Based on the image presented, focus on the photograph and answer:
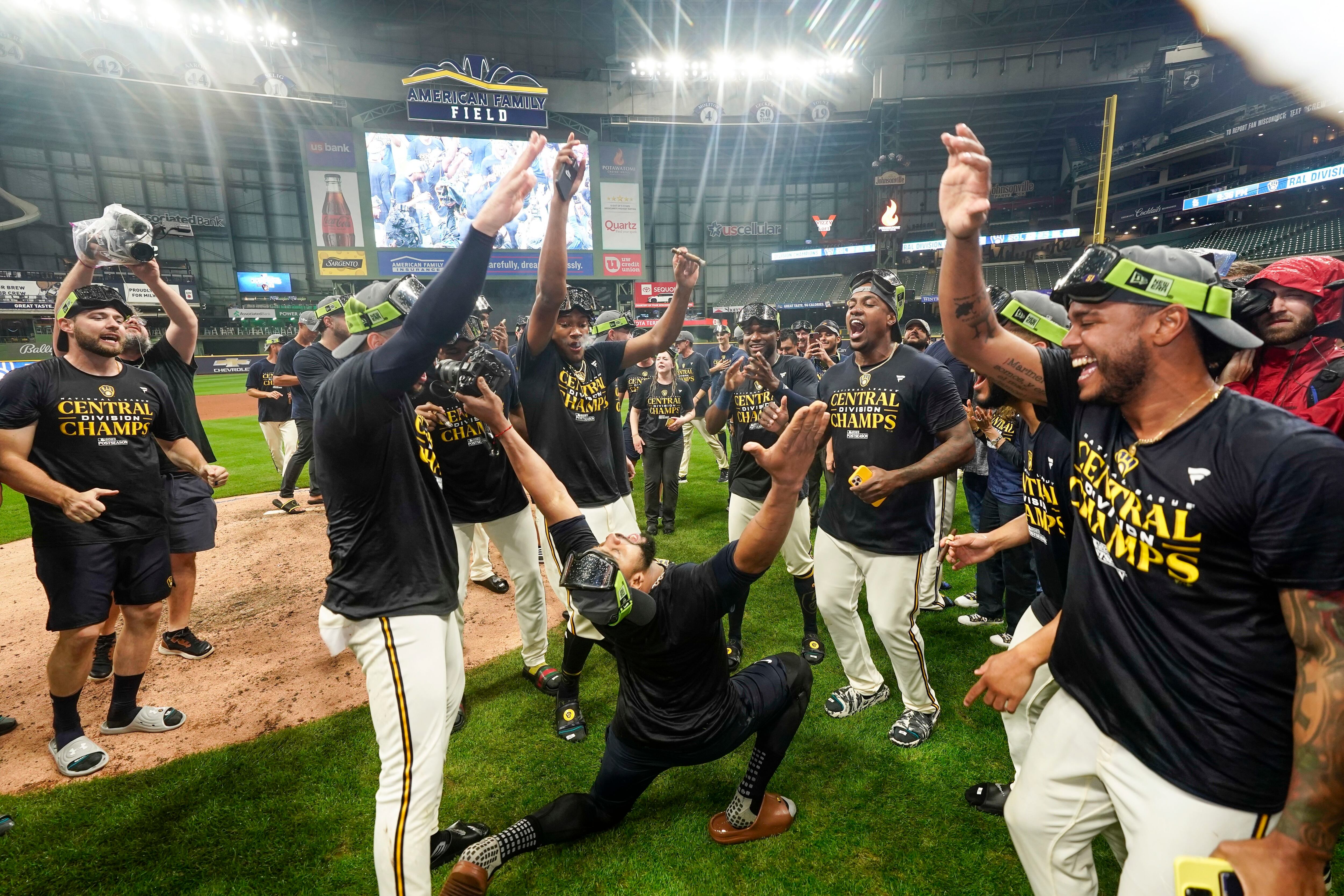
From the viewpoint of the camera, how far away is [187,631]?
5.51m

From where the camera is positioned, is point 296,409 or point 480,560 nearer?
point 480,560

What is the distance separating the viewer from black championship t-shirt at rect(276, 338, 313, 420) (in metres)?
9.05

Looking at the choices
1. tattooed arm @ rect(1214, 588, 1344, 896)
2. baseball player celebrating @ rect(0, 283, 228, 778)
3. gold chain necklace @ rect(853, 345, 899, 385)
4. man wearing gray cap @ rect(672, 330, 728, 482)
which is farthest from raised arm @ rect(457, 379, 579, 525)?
man wearing gray cap @ rect(672, 330, 728, 482)

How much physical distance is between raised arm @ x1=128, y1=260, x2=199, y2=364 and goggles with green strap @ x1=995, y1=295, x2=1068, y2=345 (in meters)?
5.42

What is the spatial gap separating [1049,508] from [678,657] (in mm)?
1867

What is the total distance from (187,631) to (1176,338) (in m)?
7.34

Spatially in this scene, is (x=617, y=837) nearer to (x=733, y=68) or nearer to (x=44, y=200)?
(x=733, y=68)

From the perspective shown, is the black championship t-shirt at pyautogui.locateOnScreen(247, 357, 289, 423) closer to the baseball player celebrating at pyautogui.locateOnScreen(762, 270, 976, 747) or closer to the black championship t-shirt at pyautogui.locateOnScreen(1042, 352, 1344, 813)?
the baseball player celebrating at pyautogui.locateOnScreen(762, 270, 976, 747)

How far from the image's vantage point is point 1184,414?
187 centimetres

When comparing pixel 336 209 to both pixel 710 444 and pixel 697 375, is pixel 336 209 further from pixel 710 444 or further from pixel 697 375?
pixel 710 444

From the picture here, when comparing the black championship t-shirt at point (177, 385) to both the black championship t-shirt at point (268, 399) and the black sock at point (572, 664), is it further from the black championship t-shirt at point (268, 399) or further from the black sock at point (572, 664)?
the black championship t-shirt at point (268, 399)

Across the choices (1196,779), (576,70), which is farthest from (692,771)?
(576,70)

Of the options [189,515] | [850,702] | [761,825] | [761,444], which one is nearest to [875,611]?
[850,702]

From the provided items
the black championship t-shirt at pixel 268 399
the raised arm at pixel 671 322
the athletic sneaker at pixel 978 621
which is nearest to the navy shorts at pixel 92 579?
the raised arm at pixel 671 322
